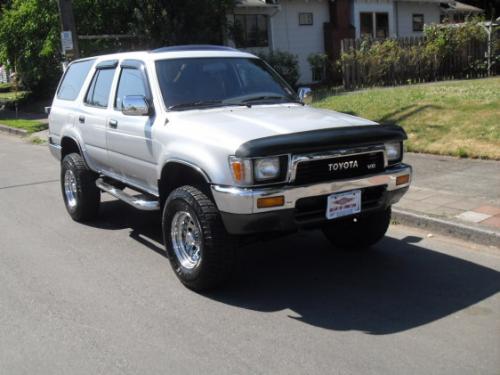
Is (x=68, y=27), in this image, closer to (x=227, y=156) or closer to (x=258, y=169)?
(x=227, y=156)

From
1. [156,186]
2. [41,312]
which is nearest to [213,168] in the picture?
[156,186]

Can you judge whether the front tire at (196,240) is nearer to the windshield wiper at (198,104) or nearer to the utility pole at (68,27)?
the windshield wiper at (198,104)

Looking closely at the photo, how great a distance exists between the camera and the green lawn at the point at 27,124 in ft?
57.3

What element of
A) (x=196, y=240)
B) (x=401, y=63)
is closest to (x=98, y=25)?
(x=401, y=63)

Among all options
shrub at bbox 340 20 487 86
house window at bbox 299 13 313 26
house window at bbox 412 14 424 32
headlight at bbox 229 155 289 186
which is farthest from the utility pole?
house window at bbox 412 14 424 32

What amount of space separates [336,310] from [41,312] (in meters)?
2.25

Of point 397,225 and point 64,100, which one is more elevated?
point 64,100

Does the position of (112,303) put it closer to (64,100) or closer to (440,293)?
(440,293)

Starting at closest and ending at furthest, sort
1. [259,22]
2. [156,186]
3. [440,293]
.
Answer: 1. [440,293]
2. [156,186]
3. [259,22]

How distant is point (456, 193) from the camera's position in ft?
23.2

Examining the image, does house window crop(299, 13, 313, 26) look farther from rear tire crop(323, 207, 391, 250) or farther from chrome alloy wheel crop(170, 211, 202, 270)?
chrome alloy wheel crop(170, 211, 202, 270)

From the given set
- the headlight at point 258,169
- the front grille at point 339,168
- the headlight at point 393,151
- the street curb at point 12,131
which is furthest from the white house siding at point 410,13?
the headlight at point 258,169

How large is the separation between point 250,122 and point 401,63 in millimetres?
13426

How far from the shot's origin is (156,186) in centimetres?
541
